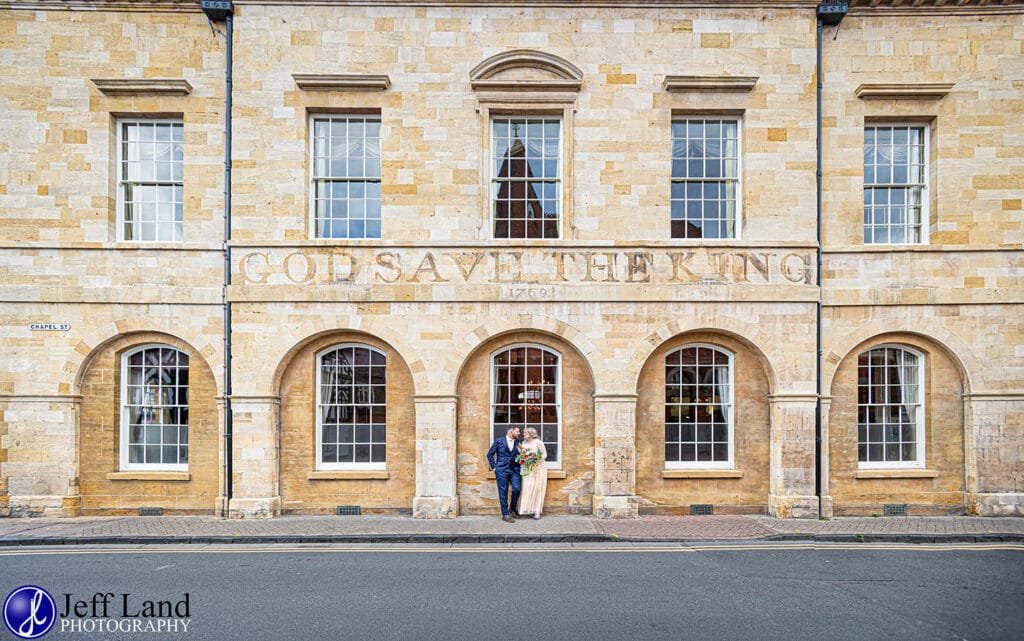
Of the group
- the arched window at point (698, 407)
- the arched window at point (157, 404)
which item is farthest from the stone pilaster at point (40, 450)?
the arched window at point (698, 407)

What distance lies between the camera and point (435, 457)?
11.0 m

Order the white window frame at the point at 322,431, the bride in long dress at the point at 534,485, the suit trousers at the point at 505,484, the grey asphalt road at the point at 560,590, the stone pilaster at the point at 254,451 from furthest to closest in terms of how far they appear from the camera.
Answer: the white window frame at the point at 322,431
the stone pilaster at the point at 254,451
the bride in long dress at the point at 534,485
the suit trousers at the point at 505,484
the grey asphalt road at the point at 560,590

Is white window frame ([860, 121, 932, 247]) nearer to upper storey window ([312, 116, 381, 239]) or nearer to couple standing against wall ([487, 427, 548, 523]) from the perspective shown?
couple standing against wall ([487, 427, 548, 523])

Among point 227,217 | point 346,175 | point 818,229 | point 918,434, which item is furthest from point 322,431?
point 918,434

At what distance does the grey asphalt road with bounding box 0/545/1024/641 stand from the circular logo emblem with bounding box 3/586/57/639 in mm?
261

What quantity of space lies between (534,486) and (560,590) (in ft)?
12.0

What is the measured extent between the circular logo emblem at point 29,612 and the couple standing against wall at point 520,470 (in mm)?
6412

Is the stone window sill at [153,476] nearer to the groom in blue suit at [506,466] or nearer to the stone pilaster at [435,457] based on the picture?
the stone pilaster at [435,457]

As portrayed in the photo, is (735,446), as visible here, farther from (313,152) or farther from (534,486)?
(313,152)

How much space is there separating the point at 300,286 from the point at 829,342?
10.1 meters

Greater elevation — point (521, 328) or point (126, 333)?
point (521, 328)

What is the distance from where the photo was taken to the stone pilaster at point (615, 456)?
10938 millimetres

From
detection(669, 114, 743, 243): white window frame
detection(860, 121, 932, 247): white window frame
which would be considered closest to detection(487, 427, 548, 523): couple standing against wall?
detection(669, 114, 743, 243): white window frame

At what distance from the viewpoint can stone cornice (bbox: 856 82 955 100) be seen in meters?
11.3
